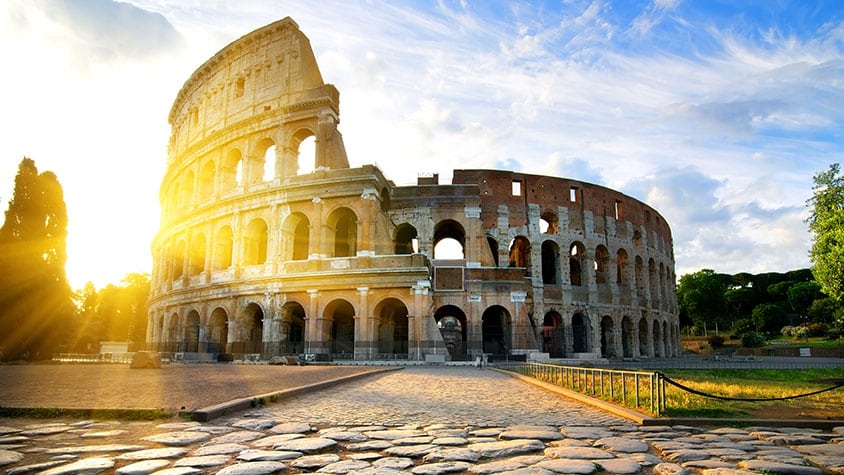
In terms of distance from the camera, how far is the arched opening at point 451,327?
29.9 metres

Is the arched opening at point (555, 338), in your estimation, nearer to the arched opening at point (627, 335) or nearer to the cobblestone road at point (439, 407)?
the arched opening at point (627, 335)

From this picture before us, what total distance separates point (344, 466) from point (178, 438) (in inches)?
75.6

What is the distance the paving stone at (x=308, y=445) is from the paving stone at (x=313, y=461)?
0.19 meters

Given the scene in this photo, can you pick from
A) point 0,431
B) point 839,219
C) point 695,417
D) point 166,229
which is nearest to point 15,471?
point 0,431

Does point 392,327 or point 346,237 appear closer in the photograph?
point 392,327

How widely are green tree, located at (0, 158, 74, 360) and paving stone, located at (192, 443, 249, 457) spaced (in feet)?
90.3

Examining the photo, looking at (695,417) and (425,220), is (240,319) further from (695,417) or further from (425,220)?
(695,417)

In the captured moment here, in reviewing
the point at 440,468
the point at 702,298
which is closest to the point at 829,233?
the point at 440,468

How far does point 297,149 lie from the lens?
28.7 m

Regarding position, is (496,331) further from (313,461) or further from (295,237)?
(313,461)

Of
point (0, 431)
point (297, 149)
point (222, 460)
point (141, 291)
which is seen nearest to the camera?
point (222, 460)

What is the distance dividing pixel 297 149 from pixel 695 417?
25591 mm

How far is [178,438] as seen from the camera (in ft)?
15.6

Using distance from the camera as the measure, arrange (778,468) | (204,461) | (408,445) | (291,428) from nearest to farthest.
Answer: (778,468), (204,461), (408,445), (291,428)
